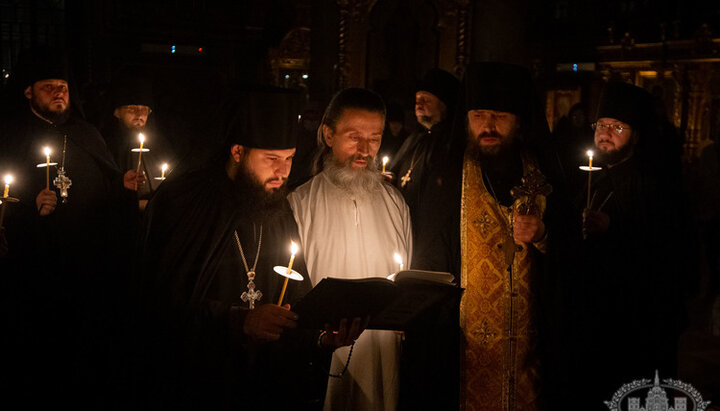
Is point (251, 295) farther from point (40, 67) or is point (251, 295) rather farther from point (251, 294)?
point (40, 67)

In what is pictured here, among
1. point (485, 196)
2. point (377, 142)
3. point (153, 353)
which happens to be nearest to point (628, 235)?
point (485, 196)

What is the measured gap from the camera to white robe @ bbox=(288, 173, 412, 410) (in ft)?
11.7

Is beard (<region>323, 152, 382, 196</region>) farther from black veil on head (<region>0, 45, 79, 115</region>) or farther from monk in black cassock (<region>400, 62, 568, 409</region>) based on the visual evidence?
black veil on head (<region>0, 45, 79, 115</region>)

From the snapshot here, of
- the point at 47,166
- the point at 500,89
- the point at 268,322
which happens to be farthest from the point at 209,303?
the point at 47,166

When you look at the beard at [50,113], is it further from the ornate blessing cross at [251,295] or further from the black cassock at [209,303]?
the ornate blessing cross at [251,295]

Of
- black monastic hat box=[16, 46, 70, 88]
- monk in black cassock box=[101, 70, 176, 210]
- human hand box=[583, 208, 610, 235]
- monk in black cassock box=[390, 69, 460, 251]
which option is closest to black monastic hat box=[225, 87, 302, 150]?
human hand box=[583, 208, 610, 235]

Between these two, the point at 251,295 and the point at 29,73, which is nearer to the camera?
the point at 251,295

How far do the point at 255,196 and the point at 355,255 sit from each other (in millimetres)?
690

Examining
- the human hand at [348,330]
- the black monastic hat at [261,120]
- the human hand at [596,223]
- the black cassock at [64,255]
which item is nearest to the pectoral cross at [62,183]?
the black cassock at [64,255]

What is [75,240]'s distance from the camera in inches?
245

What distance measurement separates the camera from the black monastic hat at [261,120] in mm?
3172

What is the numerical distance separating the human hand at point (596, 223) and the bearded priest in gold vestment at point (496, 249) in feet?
1.79

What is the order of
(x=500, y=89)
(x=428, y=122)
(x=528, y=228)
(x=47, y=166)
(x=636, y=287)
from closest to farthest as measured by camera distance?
(x=528, y=228)
(x=500, y=89)
(x=636, y=287)
(x=47, y=166)
(x=428, y=122)

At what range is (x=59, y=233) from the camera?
20.2 ft
